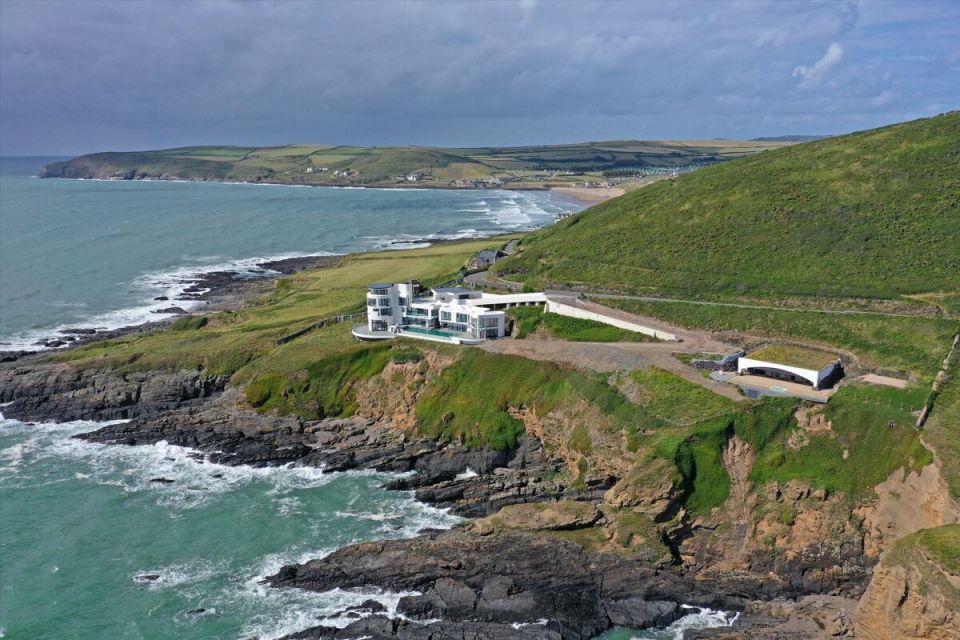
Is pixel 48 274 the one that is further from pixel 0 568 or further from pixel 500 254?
pixel 0 568

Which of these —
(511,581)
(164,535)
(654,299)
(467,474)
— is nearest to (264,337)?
(164,535)

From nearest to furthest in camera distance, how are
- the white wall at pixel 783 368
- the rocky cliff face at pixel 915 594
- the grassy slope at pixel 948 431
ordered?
the rocky cliff face at pixel 915 594 → the grassy slope at pixel 948 431 → the white wall at pixel 783 368

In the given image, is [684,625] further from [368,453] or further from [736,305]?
[736,305]

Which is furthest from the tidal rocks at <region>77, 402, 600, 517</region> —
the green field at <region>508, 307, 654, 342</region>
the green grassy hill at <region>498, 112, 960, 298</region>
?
the green grassy hill at <region>498, 112, 960, 298</region>

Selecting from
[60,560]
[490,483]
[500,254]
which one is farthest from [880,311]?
[60,560]

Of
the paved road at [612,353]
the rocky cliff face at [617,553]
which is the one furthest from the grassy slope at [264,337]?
the rocky cliff face at [617,553]

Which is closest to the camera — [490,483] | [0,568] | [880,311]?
[0,568]

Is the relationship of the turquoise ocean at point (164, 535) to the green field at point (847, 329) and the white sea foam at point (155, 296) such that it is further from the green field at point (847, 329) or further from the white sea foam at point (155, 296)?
the green field at point (847, 329)
